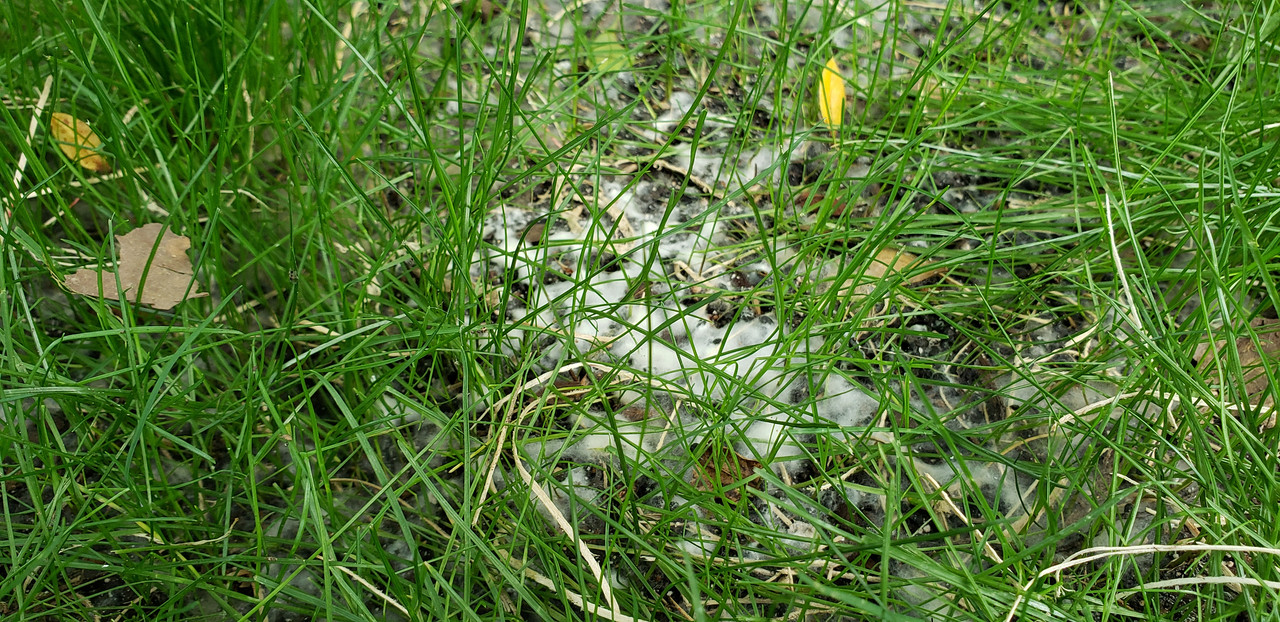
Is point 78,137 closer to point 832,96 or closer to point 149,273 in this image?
point 149,273

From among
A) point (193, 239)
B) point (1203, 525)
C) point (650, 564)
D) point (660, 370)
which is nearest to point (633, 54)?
point (660, 370)

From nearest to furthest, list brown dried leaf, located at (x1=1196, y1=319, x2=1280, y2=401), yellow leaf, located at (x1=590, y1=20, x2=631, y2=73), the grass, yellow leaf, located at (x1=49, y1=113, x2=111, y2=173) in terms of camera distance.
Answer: the grass → brown dried leaf, located at (x1=1196, y1=319, x2=1280, y2=401) → yellow leaf, located at (x1=49, y1=113, x2=111, y2=173) → yellow leaf, located at (x1=590, y1=20, x2=631, y2=73)

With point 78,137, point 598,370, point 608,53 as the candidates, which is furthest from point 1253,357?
point 78,137

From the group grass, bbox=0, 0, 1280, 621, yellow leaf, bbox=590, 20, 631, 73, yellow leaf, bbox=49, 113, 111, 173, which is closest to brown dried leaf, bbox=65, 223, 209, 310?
grass, bbox=0, 0, 1280, 621

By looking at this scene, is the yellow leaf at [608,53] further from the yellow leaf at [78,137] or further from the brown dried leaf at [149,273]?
the yellow leaf at [78,137]

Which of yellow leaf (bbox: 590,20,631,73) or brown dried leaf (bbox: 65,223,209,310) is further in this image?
yellow leaf (bbox: 590,20,631,73)

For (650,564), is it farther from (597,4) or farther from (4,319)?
(597,4)

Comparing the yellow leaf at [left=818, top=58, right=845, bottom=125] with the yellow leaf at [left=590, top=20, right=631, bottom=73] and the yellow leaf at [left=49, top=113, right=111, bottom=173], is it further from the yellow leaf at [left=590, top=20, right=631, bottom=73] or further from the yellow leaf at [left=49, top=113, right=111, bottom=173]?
the yellow leaf at [left=49, top=113, right=111, bottom=173]
